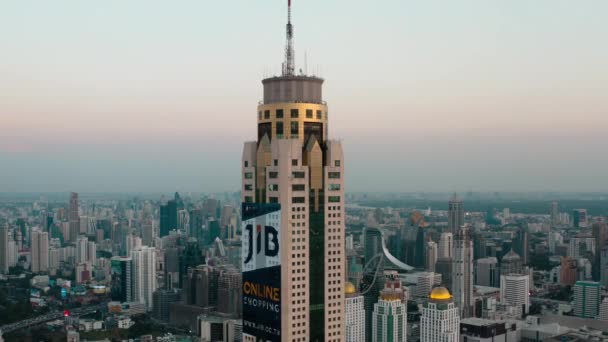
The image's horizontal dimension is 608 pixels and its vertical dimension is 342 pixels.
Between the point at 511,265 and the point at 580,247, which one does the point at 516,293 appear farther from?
the point at 580,247

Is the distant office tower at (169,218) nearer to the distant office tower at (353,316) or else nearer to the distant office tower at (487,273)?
the distant office tower at (487,273)

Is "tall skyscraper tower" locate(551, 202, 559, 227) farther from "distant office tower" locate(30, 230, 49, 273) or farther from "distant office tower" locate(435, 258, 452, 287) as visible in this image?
"distant office tower" locate(30, 230, 49, 273)

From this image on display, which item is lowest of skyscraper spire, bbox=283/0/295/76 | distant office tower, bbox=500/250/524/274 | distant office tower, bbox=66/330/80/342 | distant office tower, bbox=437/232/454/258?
distant office tower, bbox=66/330/80/342

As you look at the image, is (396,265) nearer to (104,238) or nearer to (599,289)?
(599,289)

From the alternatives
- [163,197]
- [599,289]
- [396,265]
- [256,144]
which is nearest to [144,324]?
[396,265]

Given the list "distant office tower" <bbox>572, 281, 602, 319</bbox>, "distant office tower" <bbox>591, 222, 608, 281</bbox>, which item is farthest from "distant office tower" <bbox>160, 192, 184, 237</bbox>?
"distant office tower" <bbox>572, 281, 602, 319</bbox>

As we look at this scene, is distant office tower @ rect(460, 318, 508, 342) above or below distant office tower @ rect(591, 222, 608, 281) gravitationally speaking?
below

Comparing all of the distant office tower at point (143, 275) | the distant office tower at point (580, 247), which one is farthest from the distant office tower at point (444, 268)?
the distant office tower at point (143, 275)
